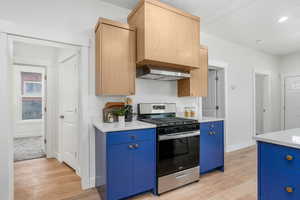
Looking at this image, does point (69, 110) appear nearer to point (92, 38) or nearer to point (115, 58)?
point (92, 38)

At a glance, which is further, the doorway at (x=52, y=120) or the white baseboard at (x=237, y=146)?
the white baseboard at (x=237, y=146)

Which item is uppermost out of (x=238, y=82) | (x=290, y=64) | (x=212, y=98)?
(x=290, y=64)

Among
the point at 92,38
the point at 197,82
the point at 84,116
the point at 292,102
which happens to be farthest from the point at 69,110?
the point at 292,102

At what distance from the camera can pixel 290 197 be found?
1295 mm

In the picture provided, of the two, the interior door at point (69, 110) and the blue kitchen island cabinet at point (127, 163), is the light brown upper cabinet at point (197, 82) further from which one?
the interior door at point (69, 110)

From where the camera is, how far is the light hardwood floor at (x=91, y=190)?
210cm

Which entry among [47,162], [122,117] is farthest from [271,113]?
[47,162]

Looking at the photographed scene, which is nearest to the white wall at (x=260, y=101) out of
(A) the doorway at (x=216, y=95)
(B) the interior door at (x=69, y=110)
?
(A) the doorway at (x=216, y=95)

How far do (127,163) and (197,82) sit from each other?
188 centimetres

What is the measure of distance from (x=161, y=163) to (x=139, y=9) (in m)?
2.12

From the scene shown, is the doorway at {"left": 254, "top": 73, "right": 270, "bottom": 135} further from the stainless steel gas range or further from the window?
the window

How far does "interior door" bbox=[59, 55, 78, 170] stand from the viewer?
2816mm

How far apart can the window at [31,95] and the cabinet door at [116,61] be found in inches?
187

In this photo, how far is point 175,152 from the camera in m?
2.24
